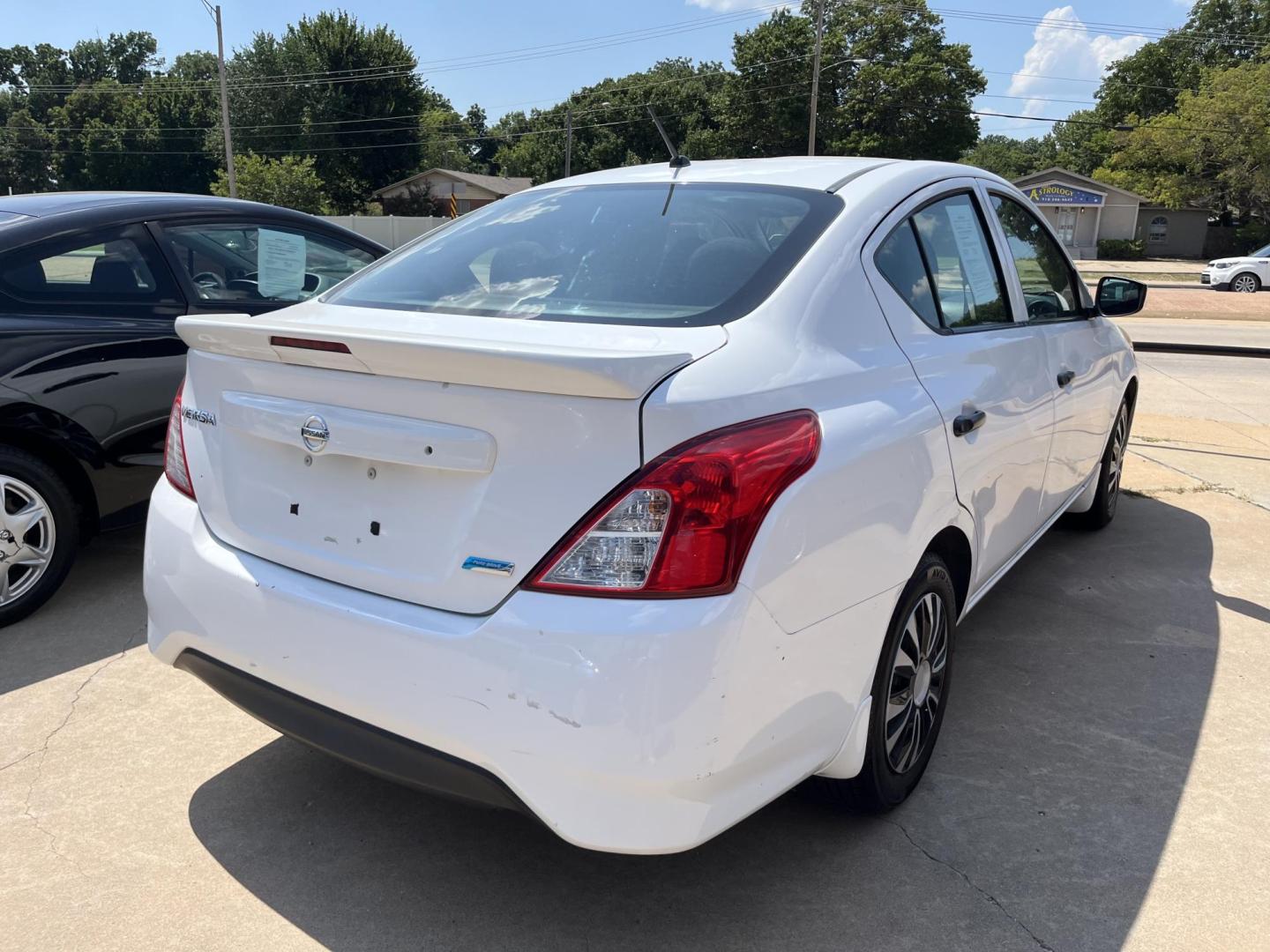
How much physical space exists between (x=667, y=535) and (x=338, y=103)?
67883 mm

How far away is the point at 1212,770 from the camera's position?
9.45 feet

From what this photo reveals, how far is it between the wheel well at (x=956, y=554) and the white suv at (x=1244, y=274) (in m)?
29.4

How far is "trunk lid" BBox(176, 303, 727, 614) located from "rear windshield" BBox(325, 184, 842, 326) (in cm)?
18

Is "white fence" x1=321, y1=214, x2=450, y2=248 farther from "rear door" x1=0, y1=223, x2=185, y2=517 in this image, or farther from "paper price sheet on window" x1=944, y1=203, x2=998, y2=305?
"paper price sheet on window" x1=944, y1=203, x2=998, y2=305

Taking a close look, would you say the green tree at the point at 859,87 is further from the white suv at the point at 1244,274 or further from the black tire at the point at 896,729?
the black tire at the point at 896,729

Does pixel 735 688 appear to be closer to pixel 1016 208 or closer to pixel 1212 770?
pixel 1212 770

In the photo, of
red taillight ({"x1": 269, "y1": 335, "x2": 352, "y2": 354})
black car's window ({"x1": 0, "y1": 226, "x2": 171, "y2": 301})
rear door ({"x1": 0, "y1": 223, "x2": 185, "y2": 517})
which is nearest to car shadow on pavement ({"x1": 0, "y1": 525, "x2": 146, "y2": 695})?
rear door ({"x1": 0, "y1": 223, "x2": 185, "y2": 517})

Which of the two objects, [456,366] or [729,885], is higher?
[456,366]

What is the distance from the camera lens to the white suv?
2734cm

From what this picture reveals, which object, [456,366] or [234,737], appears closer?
[456,366]

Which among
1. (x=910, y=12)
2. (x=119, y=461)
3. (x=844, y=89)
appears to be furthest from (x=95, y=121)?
(x=119, y=461)

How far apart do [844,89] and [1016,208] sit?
68403 mm

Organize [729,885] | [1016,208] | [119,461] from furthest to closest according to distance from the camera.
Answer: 1. [119,461]
2. [1016,208]
3. [729,885]

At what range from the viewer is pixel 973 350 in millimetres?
2828
